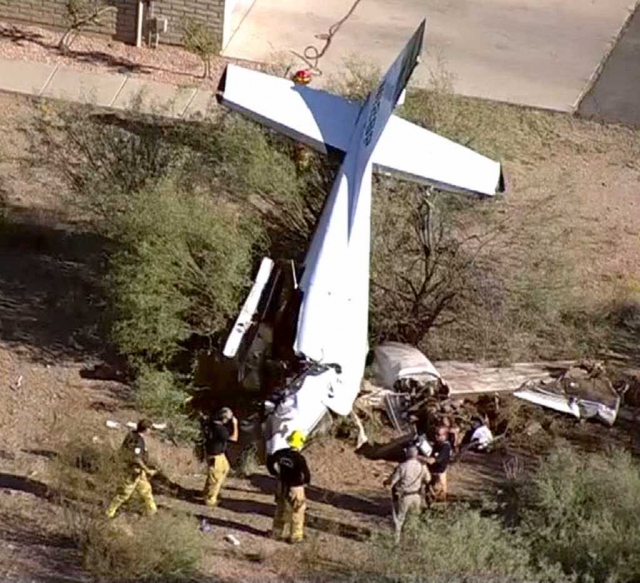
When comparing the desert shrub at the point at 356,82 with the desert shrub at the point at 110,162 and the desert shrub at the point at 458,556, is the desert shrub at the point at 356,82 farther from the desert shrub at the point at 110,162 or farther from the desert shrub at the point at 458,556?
the desert shrub at the point at 458,556

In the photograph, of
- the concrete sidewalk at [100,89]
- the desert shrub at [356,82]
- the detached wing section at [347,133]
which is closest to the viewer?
the detached wing section at [347,133]

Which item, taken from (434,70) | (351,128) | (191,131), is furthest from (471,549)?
(434,70)

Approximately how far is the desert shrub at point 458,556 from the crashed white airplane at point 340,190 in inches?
77.0

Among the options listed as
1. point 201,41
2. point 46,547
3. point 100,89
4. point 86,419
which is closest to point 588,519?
point 46,547

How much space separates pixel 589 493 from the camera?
1508 centimetres

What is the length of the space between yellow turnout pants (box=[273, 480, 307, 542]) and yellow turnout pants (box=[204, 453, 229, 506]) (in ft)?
1.90

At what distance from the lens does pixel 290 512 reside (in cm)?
1527

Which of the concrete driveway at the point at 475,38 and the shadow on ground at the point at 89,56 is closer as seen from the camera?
the shadow on ground at the point at 89,56

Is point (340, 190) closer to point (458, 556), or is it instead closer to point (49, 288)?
point (49, 288)

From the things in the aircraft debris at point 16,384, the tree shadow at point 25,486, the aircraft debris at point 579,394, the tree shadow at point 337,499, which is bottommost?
the tree shadow at point 25,486

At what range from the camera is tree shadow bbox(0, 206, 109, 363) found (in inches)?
712

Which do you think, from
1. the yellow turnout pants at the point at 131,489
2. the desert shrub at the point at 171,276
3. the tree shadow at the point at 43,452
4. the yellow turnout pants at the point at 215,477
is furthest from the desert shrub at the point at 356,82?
the yellow turnout pants at the point at 131,489

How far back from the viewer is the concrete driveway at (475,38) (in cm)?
2466

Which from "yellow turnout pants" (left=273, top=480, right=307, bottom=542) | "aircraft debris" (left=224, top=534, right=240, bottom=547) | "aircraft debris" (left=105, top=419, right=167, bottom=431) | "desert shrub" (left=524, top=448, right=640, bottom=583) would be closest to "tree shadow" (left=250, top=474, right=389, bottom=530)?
"yellow turnout pants" (left=273, top=480, right=307, bottom=542)
